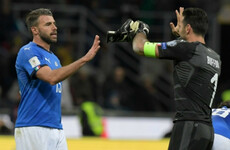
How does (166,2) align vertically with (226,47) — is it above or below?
above

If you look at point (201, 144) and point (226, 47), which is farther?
point (226, 47)

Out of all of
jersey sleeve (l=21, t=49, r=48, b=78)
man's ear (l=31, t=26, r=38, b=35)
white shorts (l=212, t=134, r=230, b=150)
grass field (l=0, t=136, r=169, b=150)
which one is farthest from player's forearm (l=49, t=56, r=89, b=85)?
grass field (l=0, t=136, r=169, b=150)

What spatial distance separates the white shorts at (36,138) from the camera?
18.0 feet

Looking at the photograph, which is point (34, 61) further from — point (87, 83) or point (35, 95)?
point (87, 83)

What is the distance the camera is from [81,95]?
39.0 feet

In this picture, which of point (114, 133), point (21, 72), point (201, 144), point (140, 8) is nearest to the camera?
point (201, 144)

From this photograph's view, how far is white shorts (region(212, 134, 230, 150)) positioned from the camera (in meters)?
5.68

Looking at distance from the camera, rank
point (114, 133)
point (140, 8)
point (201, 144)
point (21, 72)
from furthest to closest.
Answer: point (140, 8), point (114, 133), point (21, 72), point (201, 144)

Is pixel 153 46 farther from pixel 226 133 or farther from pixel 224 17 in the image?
pixel 224 17

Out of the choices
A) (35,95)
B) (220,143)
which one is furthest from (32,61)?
(220,143)

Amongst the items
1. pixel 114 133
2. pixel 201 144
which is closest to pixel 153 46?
pixel 201 144

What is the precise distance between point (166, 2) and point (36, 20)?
9.36 m

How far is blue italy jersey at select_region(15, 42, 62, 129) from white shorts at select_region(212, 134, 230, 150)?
4.63 feet

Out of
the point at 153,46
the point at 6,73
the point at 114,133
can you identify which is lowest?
the point at 114,133
